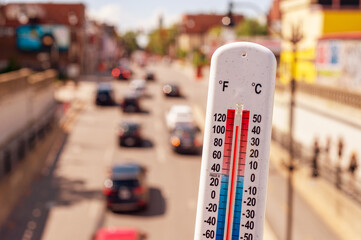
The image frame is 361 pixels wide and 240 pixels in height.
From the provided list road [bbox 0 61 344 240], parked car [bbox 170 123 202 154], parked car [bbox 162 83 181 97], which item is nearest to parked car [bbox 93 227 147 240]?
road [bbox 0 61 344 240]

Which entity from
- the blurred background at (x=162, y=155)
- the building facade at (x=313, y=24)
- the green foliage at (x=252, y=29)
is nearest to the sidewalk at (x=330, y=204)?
the blurred background at (x=162, y=155)

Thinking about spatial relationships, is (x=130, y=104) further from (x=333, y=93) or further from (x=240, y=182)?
(x=240, y=182)

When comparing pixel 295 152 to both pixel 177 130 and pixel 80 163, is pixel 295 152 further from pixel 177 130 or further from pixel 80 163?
pixel 80 163

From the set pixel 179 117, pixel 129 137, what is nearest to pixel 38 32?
pixel 179 117

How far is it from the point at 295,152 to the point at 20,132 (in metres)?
16.0

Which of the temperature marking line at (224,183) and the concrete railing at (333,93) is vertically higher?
the concrete railing at (333,93)

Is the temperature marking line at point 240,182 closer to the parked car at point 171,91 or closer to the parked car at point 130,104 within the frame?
the parked car at point 130,104

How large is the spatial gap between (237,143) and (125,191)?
17.1 m

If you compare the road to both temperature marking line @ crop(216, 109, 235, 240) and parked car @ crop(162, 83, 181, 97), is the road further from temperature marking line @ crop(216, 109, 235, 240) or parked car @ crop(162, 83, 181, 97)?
parked car @ crop(162, 83, 181, 97)

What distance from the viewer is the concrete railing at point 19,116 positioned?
2429 centimetres

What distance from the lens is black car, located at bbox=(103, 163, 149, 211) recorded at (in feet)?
68.2

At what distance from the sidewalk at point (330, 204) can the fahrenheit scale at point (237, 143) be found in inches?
550

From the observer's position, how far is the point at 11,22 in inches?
3322

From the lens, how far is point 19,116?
29172 millimetres
